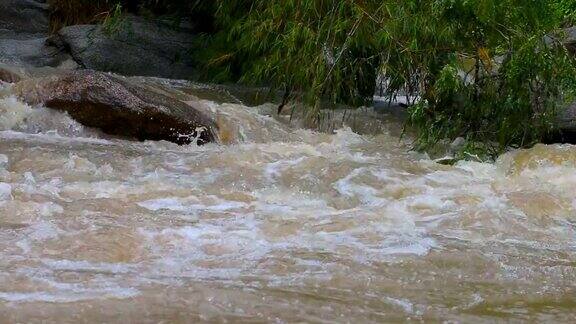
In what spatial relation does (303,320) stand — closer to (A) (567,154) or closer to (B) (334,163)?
(B) (334,163)

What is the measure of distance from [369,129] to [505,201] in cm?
302

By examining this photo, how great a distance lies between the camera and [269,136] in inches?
262

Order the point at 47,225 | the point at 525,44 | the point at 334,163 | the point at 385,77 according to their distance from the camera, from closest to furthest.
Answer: the point at 47,225
the point at 334,163
the point at 525,44
the point at 385,77

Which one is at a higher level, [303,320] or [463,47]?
[463,47]

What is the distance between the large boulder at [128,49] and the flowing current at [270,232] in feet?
12.0

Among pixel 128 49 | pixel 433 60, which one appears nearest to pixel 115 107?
pixel 433 60

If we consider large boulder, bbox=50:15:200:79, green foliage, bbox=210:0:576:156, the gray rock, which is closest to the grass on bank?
green foliage, bbox=210:0:576:156

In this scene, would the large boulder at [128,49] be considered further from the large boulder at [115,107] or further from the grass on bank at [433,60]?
the large boulder at [115,107]

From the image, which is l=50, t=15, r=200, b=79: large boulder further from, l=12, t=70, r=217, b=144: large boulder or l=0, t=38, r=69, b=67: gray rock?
l=12, t=70, r=217, b=144: large boulder

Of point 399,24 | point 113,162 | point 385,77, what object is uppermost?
point 399,24

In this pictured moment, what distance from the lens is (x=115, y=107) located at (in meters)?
5.95

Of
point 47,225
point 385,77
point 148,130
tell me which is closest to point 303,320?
point 47,225

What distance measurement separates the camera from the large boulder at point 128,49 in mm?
9641

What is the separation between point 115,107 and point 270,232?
271 cm
